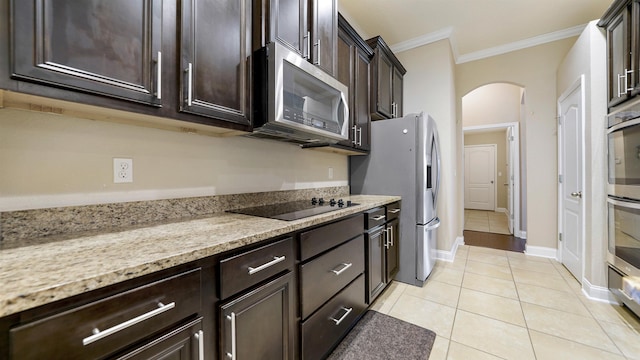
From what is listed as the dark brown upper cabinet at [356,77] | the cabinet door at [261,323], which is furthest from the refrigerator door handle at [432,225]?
the cabinet door at [261,323]

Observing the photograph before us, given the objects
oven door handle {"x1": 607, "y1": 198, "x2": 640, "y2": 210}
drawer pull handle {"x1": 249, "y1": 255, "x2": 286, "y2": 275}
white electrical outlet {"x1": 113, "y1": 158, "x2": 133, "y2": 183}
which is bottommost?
drawer pull handle {"x1": 249, "y1": 255, "x2": 286, "y2": 275}

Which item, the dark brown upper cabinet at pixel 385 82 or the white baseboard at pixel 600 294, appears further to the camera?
the dark brown upper cabinet at pixel 385 82

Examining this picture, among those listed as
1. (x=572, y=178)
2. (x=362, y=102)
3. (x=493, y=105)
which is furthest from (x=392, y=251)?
(x=493, y=105)

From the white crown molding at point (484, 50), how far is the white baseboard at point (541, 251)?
2.84 meters

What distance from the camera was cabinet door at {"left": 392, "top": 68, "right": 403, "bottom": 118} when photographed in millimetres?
3203

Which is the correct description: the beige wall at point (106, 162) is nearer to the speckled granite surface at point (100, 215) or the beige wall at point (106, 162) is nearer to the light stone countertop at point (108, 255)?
the speckled granite surface at point (100, 215)

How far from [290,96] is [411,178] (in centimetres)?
160

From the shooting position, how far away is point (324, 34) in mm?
1823

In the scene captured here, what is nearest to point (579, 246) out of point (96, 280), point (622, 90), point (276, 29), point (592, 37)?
point (622, 90)

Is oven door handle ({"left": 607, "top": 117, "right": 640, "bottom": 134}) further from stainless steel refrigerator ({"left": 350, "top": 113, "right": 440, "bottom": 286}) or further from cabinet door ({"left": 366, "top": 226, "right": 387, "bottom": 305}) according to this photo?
cabinet door ({"left": 366, "top": 226, "right": 387, "bottom": 305})

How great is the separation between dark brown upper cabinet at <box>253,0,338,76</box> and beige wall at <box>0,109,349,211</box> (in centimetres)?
69

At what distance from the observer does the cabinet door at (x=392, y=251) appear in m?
2.29

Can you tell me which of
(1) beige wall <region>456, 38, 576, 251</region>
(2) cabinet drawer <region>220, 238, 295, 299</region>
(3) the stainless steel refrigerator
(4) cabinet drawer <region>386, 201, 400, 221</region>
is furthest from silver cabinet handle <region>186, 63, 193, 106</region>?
(1) beige wall <region>456, 38, 576, 251</region>

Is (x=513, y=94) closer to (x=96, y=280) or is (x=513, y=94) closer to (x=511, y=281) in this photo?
(x=511, y=281)
